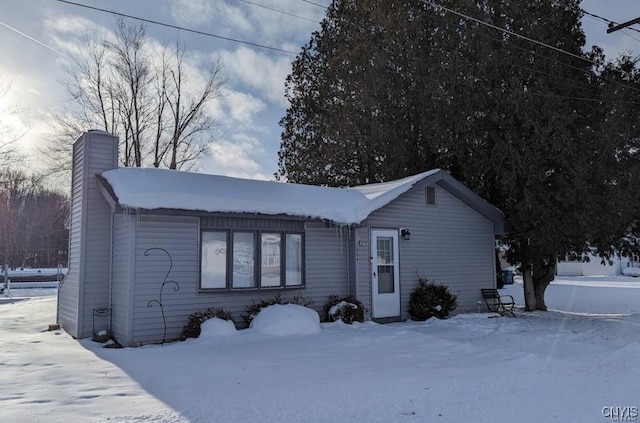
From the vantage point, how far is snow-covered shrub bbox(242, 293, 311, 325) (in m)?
9.80

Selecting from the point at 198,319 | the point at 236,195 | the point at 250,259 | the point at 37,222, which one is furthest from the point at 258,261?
the point at 37,222

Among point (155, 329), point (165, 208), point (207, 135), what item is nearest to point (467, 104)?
point (165, 208)

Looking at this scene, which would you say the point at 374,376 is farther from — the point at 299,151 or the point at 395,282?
the point at 299,151

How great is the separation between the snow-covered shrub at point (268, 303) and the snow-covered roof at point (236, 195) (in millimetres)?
1799

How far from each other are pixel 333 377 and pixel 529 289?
36.0 feet

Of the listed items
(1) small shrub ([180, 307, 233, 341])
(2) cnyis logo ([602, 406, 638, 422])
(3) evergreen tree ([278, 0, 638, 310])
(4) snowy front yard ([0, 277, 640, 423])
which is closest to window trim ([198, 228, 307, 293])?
(1) small shrub ([180, 307, 233, 341])

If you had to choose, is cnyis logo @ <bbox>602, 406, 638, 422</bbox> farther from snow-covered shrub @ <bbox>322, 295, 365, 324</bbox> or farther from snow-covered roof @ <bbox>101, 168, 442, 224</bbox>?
snow-covered roof @ <bbox>101, 168, 442, 224</bbox>

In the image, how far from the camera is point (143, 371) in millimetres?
6594

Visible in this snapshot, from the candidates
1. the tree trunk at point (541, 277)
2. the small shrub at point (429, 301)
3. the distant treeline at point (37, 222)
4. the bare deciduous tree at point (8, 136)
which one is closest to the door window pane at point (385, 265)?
the small shrub at point (429, 301)

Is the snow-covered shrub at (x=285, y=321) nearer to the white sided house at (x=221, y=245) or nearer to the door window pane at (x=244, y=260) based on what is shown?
the white sided house at (x=221, y=245)

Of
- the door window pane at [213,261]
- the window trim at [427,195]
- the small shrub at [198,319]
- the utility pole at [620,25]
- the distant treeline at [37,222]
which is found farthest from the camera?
the distant treeline at [37,222]

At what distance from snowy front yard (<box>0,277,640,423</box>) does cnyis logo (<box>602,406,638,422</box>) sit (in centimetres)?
3

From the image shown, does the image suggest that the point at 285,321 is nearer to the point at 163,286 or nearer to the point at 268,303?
the point at 268,303

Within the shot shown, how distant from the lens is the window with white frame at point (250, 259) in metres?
9.63
